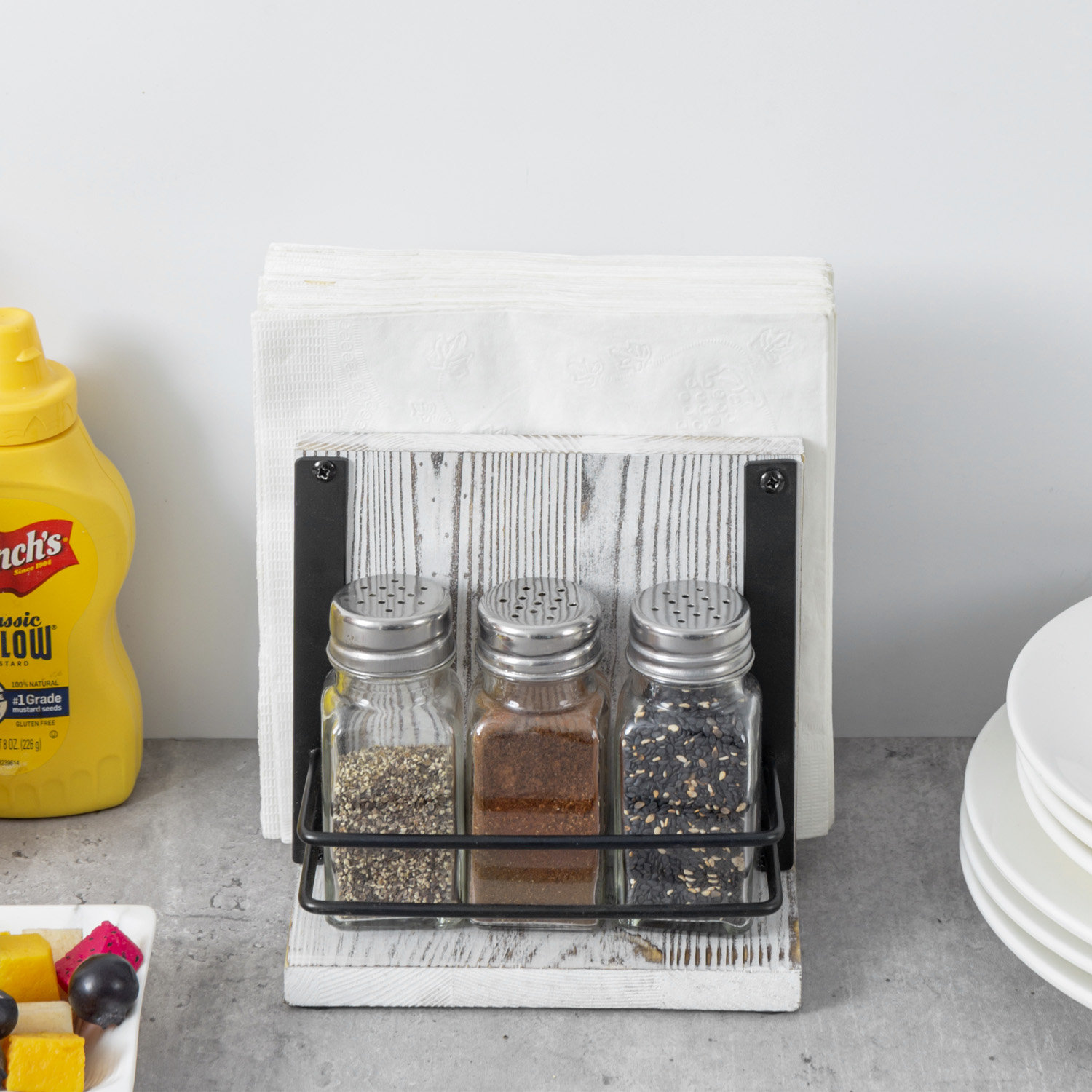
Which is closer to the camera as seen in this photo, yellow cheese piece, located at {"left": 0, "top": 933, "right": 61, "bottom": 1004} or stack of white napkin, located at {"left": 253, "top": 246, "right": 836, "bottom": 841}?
yellow cheese piece, located at {"left": 0, "top": 933, "right": 61, "bottom": 1004}

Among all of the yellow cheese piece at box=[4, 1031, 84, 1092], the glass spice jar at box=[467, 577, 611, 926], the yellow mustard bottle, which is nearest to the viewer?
the yellow cheese piece at box=[4, 1031, 84, 1092]

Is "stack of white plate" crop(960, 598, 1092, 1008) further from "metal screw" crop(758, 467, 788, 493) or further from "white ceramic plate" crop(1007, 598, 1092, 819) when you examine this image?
"metal screw" crop(758, 467, 788, 493)

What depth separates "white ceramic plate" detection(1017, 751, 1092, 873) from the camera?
61 centimetres

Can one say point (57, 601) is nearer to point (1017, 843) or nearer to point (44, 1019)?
point (44, 1019)

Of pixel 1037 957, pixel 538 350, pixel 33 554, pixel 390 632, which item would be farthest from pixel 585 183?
pixel 1037 957

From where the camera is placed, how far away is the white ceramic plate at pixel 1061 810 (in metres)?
0.61

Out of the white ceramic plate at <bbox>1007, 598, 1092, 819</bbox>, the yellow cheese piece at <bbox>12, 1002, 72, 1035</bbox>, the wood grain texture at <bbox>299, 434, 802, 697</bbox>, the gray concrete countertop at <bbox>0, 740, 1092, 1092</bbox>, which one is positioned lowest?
the gray concrete countertop at <bbox>0, 740, 1092, 1092</bbox>

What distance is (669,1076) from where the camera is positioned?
650mm

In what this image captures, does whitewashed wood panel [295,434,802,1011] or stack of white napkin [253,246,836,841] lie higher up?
stack of white napkin [253,246,836,841]

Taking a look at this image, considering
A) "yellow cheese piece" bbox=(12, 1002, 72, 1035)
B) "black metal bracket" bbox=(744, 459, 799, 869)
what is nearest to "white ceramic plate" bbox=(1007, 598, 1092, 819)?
"black metal bracket" bbox=(744, 459, 799, 869)

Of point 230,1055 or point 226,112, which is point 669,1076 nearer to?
point 230,1055

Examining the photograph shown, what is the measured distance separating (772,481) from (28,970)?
0.50m

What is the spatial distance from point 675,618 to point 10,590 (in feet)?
1.49

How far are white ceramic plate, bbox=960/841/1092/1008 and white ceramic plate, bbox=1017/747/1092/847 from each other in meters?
0.07
